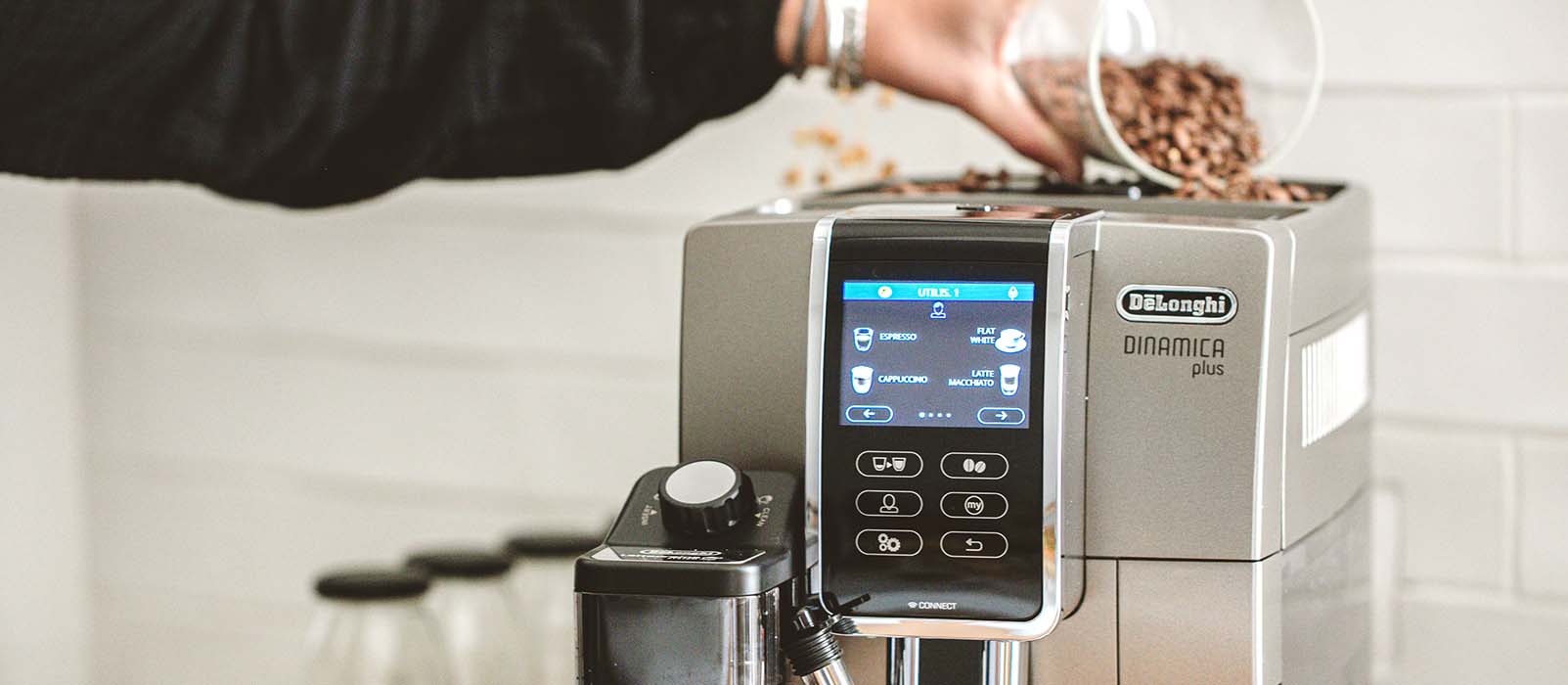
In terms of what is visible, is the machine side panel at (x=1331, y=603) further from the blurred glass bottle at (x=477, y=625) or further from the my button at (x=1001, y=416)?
the blurred glass bottle at (x=477, y=625)

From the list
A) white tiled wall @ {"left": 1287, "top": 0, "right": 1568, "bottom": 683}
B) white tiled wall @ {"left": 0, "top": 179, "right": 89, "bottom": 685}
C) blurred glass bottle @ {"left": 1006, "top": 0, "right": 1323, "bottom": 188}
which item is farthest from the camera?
white tiled wall @ {"left": 0, "top": 179, "right": 89, "bottom": 685}

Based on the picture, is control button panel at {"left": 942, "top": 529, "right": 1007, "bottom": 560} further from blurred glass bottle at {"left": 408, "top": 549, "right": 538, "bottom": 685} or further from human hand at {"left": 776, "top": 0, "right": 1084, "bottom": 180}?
blurred glass bottle at {"left": 408, "top": 549, "right": 538, "bottom": 685}

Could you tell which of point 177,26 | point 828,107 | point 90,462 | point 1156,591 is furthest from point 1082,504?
point 90,462

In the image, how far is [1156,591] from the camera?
0.62m

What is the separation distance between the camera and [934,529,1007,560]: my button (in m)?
0.59

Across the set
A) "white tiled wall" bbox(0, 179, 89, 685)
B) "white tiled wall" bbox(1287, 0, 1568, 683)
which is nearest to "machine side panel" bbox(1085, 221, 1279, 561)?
"white tiled wall" bbox(1287, 0, 1568, 683)

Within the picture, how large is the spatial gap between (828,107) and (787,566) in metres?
0.68

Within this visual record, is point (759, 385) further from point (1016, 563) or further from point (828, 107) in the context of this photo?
point (828, 107)

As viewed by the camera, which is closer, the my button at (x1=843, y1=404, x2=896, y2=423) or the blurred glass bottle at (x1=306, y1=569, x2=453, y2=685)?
the my button at (x1=843, y1=404, x2=896, y2=423)

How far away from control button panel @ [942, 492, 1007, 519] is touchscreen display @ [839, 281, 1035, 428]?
3 cm

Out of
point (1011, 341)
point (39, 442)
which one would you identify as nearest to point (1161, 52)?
point (1011, 341)

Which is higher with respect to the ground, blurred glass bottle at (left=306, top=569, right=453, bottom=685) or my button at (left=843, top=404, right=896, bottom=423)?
my button at (left=843, top=404, right=896, bottom=423)

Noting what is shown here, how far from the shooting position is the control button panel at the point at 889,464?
0.60m

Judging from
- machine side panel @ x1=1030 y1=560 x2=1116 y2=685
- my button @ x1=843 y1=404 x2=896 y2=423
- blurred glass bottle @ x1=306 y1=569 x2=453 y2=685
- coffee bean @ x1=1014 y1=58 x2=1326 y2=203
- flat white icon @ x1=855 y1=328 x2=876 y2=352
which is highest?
coffee bean @ x1=1014 y1=58 x2=1326 y2=203
